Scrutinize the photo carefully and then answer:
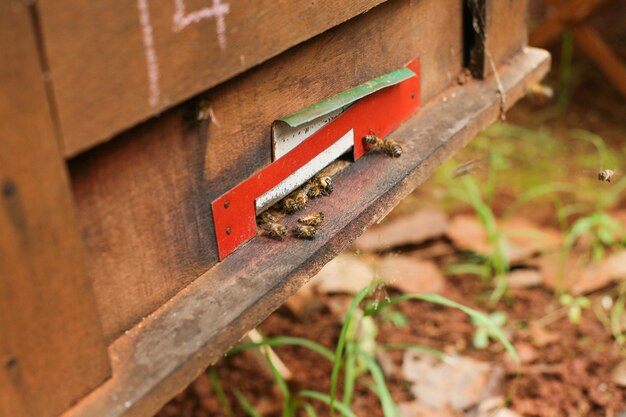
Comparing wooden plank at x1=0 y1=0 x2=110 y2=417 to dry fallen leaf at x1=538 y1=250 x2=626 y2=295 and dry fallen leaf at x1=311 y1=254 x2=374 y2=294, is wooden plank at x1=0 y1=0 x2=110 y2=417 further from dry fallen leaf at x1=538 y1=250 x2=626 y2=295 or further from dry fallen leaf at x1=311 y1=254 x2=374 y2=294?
dry fallen leaf at x1=538 y1=250 x2=626 y2=295

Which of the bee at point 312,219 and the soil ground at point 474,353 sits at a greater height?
the bee at point 312,219

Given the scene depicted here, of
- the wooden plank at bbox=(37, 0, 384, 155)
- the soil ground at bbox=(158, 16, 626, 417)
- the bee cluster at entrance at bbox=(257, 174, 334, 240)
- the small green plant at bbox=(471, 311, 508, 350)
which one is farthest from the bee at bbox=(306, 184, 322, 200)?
the small green plant at bbox=(471, 311, 508, 350)

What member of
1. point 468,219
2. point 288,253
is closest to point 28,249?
point 288,253

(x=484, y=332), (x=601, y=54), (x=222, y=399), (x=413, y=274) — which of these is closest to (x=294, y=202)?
(x=222, y=399)

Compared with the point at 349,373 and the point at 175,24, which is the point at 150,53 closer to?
the point at 175,24

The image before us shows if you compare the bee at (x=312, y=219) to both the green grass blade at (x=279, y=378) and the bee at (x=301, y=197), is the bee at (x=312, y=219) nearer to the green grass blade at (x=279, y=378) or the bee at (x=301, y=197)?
the bee at (x=301, y=197)

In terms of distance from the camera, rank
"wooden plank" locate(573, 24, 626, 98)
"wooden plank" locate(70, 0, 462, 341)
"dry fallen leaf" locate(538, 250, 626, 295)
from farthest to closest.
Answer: "wooden plank" locate(573, 24, 626, 98)
"dry fallen leaf" locate(538, 250, 626, 295)
"wooden plank" locate(70, 0, 462, 341)

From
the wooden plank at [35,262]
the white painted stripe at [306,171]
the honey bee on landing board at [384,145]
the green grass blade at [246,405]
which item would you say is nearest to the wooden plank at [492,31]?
the honey bee on landing board at [384,145]
